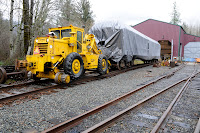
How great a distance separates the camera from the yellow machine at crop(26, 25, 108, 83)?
693cm

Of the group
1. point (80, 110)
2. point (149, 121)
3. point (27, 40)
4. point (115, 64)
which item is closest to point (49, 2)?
point (27, 40)

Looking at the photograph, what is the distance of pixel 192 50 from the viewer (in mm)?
35219

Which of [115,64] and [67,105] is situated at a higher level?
[115,64]

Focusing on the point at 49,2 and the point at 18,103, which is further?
the point at 49,2

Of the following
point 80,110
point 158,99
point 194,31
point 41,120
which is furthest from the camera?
point 194,31

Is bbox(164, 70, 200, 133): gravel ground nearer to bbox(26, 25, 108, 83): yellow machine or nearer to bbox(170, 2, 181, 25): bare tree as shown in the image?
bbox(26, 25, 108, 83): yellow machine

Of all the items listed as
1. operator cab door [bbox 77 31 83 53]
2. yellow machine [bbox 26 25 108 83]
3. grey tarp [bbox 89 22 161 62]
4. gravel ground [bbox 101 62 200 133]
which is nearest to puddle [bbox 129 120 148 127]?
gravel ground [bbox 101 62 200 133]

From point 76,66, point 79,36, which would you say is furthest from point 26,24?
point 76,66

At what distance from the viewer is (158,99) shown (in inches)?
226

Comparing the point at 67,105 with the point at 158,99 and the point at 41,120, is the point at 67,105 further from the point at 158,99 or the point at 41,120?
the point at 158,99

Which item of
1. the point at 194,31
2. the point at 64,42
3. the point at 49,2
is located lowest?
the point at 64,42

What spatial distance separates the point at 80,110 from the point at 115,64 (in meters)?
8.61

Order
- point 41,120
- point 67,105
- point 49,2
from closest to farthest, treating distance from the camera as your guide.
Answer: point 41,120 < point 67,105 < point 49,2

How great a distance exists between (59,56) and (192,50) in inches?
1395
